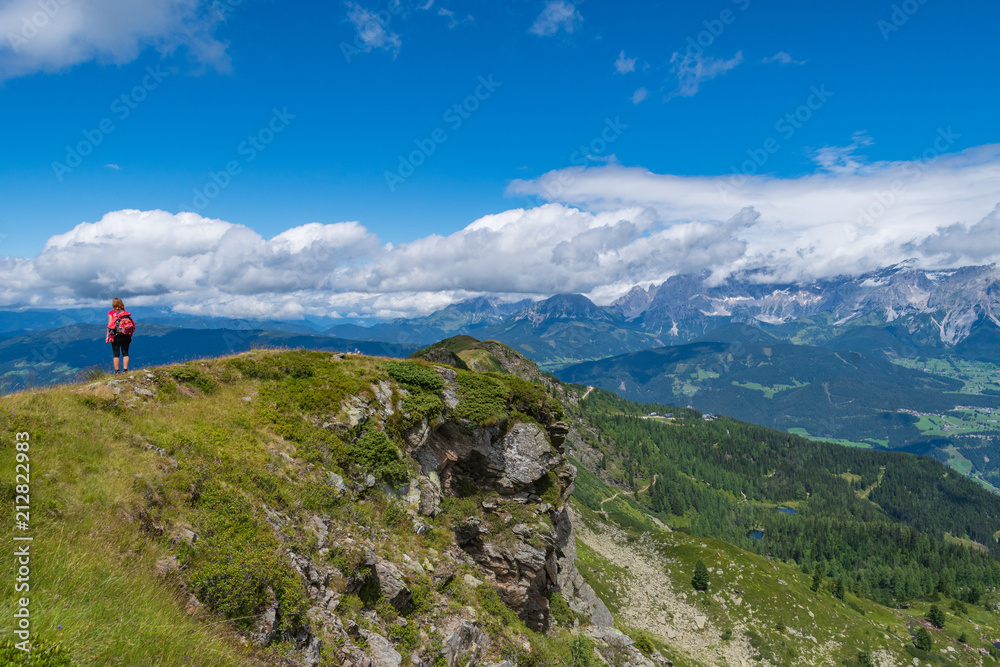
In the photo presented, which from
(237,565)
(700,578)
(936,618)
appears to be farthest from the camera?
(936,618)

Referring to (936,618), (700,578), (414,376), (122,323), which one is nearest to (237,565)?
(122,323)

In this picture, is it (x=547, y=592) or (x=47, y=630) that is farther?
(x=547, y=592)

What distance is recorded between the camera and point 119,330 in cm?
2077

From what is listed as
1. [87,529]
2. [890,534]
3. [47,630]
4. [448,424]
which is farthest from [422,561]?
[890,534]

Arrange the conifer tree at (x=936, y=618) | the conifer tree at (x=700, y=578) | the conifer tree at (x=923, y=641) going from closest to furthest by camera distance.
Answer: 1. the conifer tree at (x=700, y=578)
2. the conifer tree at (x=923, y=641)
3. the conifer tree at (x=936, y=618)

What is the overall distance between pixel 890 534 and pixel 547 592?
212 metres

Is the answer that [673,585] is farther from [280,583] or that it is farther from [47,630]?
[47,630]

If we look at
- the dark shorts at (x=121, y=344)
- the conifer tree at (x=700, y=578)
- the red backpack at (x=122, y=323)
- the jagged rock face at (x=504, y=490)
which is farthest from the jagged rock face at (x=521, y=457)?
the conifer tree at (x=700, y=578)

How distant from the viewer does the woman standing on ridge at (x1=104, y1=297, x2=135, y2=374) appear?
20562mm

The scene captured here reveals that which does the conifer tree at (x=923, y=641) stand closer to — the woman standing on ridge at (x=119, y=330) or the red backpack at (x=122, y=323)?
the woman standing on ridge at (x=119, y=330)

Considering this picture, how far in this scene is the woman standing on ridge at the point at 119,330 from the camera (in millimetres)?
20562

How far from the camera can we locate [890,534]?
171 meters

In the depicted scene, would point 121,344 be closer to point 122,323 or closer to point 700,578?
point 122,323

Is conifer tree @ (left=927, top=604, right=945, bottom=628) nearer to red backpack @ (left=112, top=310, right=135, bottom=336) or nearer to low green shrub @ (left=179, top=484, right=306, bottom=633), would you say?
low green shrub @ (left=179, top=484, right=306, bottom=633)
